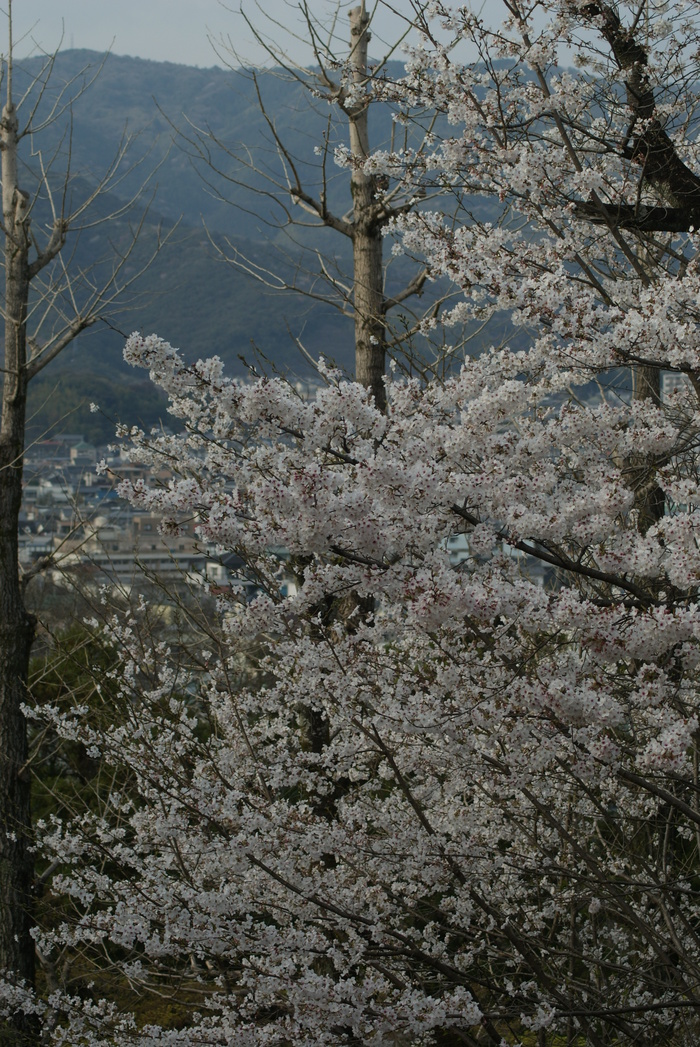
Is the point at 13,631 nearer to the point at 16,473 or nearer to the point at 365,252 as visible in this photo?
the point at 16,473

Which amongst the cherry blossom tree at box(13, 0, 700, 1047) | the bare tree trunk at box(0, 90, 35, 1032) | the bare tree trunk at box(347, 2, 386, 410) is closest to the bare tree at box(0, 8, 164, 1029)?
the bare tree trunk at box(0, 90, 35, 1032)

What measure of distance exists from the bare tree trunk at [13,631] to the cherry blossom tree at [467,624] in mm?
989

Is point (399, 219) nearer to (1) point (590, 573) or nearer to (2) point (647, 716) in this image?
(1) point (590, 573)

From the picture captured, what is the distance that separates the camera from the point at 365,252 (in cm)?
733

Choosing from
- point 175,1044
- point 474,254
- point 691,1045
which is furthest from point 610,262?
point 175,1044

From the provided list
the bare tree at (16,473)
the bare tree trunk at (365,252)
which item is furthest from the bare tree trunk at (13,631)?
the bare tree trunk at (365,252)

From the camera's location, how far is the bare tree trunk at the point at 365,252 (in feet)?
23.4

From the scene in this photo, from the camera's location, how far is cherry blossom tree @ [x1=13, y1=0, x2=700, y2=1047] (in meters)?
2.83

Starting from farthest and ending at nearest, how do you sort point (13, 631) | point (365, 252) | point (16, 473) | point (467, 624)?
point (365, 252)
point (16, 473)
point (13, 631)
point (467, 624)

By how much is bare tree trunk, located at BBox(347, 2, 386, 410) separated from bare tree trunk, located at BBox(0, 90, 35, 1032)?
2499 mm

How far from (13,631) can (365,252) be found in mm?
3990

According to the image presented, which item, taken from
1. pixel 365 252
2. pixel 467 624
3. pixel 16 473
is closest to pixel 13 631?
pixel 16 473

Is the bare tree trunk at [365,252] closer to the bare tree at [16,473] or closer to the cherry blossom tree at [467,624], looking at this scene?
the cherry blossom tree at [467,624]

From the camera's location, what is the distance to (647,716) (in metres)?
3.13
